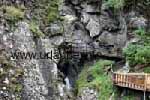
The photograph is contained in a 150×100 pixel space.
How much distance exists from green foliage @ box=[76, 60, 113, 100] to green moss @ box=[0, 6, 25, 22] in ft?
16.7

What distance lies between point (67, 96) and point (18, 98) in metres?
3.66

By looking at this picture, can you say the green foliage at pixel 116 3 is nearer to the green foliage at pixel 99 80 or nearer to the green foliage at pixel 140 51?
the green foliage at pixel 140 51

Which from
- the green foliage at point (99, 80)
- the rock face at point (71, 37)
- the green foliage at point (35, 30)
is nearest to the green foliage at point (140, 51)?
the rock face at point (71, 37)

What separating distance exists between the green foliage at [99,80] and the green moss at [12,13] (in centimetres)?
510

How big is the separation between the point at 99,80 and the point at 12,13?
606 centimetres

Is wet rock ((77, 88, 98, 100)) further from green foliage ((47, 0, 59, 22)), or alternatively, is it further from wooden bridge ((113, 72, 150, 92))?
green foliage ((47, 0, 59, 22))

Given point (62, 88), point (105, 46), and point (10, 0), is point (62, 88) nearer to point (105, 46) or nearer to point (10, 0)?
point (105, 46)

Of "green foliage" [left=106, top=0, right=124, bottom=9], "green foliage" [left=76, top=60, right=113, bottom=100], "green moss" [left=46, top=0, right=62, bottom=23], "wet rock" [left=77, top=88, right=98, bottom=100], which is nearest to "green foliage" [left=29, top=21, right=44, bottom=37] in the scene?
"green moss" [left=46, top=0, right=62, bottom=23]

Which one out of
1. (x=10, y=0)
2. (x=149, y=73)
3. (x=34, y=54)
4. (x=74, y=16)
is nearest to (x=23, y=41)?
(x=34, y=54)

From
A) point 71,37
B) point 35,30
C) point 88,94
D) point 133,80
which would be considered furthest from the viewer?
point 71,37

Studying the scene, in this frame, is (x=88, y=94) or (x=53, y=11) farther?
(x=53, y=11)

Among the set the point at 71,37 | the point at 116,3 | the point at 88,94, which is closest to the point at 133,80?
the point at 88,94

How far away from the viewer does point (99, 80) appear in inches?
923

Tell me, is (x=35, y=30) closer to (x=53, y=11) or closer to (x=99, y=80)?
(x=53, y=11)
